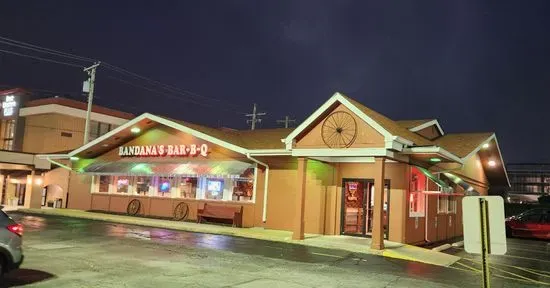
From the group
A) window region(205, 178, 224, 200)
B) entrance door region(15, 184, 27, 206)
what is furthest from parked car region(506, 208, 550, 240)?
entrance door region(15, 184, 27, 206)

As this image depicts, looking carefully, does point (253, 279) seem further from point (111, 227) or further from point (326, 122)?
point (111, 227)

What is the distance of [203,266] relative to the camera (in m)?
11.5

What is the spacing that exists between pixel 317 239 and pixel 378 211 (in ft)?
9.87

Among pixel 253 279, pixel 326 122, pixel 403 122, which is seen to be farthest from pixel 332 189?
pixel 253 279

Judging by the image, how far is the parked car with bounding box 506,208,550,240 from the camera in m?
25.2

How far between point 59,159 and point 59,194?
3400 millimetres

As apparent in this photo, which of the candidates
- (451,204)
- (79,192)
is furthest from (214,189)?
(451,204)

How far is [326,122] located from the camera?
57.9 ft

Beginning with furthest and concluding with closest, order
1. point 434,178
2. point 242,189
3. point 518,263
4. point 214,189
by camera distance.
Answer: point 214,189, point 242,189, point 434,178, point 518,263

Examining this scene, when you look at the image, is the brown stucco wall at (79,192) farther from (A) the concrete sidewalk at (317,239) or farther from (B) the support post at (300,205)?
(B) the support post at (300,205)

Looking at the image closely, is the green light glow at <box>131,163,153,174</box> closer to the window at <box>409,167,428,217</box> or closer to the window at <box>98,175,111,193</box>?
the window at <box>98,175,111,193</box>

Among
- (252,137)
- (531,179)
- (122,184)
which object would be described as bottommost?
(122,184)

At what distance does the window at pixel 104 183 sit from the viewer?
28.2m

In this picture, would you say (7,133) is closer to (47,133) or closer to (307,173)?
(47,133)
